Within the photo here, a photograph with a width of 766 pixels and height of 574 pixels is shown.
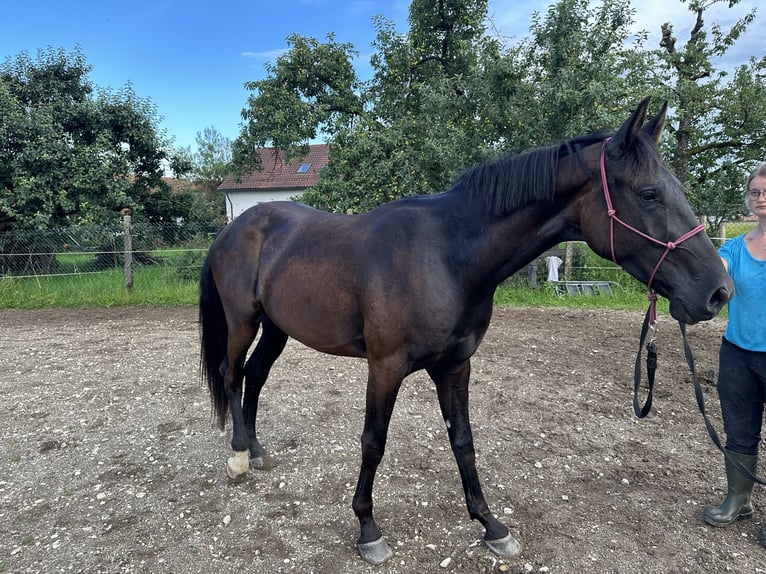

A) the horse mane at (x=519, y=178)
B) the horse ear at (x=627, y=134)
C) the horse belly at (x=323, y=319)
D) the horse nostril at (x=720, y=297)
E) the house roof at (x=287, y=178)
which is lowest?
the horse belly at (x=323, y=319)

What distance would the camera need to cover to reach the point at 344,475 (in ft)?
10.0

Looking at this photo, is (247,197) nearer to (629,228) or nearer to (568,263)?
(568,263)

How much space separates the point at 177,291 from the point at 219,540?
8.06 meters

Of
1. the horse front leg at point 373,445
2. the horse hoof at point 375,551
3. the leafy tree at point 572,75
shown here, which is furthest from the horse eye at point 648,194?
the leafy tree at point 572,75

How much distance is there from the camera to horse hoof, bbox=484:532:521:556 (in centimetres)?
229

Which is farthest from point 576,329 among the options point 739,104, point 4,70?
point 4,70

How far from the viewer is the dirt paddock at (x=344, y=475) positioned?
91.2 inches

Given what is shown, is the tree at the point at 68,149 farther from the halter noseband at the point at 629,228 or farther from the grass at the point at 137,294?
the halter noseband at the point at 629,228

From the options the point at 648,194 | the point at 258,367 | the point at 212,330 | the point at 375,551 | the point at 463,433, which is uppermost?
the point at 648,194

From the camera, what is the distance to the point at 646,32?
30.5 ft

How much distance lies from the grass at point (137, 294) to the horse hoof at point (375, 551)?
6.96 metres

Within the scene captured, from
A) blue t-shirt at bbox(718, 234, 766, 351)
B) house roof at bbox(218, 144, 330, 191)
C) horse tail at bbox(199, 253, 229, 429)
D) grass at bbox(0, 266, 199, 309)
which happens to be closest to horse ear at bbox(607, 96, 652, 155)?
blue t-shirt at bbox(718, 234, 766, 351)

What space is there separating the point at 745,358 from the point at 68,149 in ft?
43.2

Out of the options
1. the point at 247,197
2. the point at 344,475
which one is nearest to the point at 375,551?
the point at 344,475
